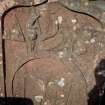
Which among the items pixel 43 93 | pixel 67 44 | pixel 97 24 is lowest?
pixel 43 93

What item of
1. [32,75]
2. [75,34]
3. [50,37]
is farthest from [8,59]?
[75,34]

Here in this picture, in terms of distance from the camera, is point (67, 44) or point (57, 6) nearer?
point (57, 6)

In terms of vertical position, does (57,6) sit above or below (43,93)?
above

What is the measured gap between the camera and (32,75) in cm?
257

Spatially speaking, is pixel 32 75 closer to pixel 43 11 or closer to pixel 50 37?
pixel 50 37

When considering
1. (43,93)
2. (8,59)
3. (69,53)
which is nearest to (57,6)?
(69,53)

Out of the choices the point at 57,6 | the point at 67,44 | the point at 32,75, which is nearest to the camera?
the point at 57,6

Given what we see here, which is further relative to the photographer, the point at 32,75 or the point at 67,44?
the point at 32,75

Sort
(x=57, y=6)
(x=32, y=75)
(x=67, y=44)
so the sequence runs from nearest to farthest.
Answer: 1. (x=57, y=6)
2. (x=67, y=44)
3. (x=32, y=75)

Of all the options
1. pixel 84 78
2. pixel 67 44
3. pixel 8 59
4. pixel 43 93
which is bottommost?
pixel 43 93

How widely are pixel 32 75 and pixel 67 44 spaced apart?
1.49 ft

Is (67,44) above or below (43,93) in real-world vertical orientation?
above

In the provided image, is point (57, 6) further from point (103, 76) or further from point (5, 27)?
point (103, 76)

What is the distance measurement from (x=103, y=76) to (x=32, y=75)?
2.11 feet
